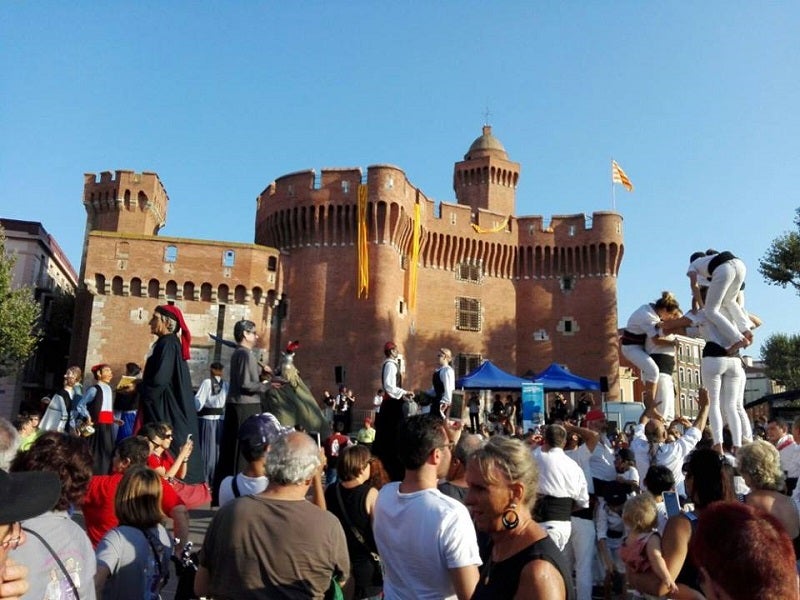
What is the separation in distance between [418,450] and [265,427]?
143 centimetres

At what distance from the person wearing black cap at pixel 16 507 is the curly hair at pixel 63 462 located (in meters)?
1.59

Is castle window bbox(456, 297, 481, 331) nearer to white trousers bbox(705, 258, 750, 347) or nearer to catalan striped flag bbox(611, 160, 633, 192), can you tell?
catalan striped flag bbox(611, 160, 633, 192)

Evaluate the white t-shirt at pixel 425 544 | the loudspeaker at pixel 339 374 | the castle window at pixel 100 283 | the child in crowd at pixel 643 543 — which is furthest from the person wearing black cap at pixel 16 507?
the castle window at pixel 100 283

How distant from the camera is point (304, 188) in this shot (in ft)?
116

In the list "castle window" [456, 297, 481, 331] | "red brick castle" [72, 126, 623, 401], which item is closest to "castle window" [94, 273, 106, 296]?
"red brick castle" [72, 126, 623, 401]

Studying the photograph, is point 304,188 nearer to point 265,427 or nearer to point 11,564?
point 265,427

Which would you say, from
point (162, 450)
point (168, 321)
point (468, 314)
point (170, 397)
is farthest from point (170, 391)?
point (468, 314)

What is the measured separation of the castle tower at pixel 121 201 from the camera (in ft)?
126

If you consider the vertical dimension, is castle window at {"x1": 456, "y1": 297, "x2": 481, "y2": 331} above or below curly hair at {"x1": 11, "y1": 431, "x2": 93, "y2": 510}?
above

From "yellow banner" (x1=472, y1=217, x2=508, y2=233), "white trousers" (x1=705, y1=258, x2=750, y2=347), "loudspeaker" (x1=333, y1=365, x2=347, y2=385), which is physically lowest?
"white trousers" (x1=705, y1=258, x2=750, y2=347)

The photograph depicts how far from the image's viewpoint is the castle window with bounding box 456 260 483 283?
39.1 m

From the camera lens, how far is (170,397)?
6.12 metres

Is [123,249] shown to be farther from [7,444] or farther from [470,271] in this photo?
[7,444]

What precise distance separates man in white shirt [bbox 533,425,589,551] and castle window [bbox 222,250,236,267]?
29.4m
